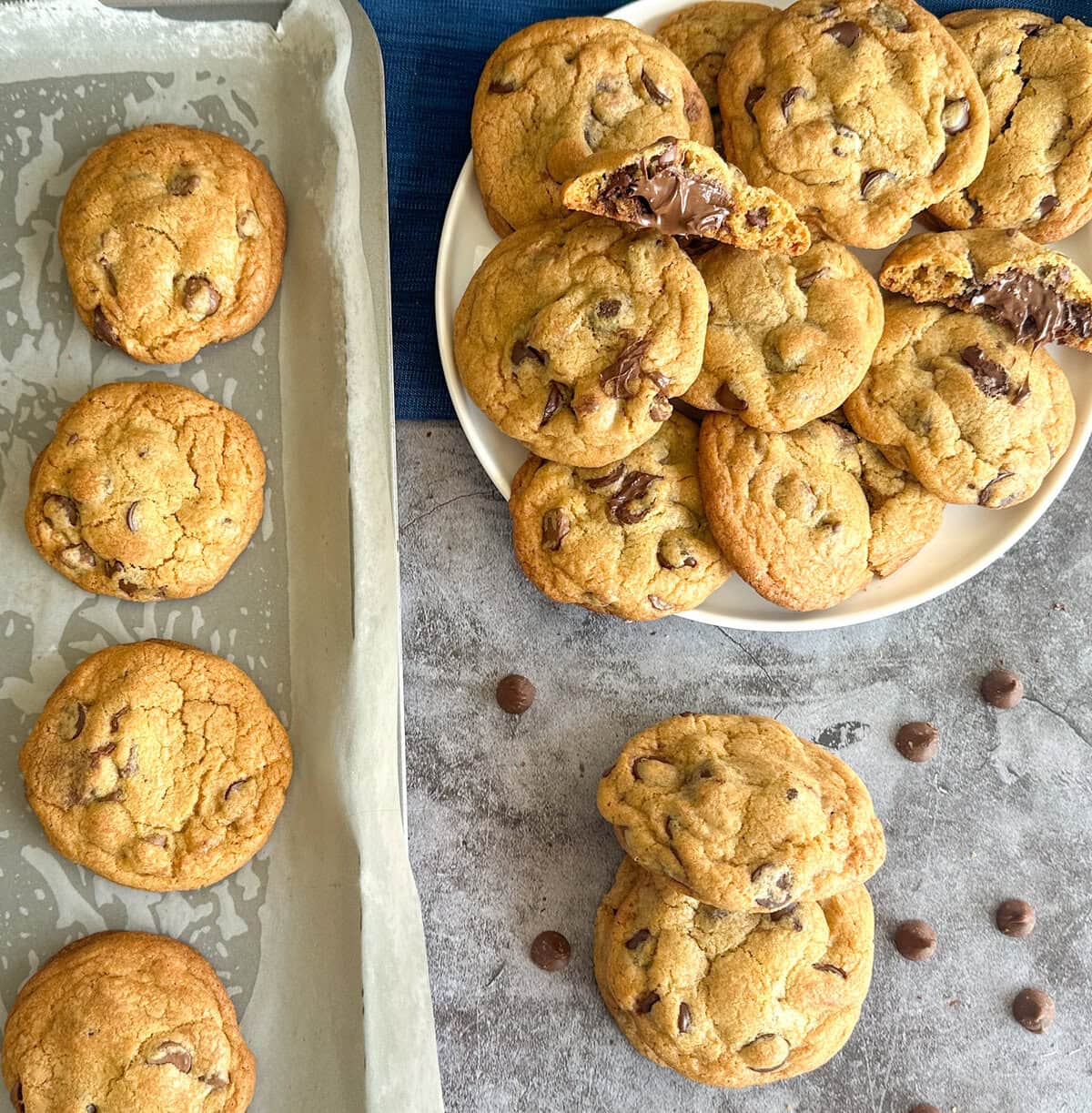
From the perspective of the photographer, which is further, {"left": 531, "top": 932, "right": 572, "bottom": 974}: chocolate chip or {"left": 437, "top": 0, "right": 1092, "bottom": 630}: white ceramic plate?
{"left": 531, "top": 932, "right": 572, "bottom": 974}: chocolate chip

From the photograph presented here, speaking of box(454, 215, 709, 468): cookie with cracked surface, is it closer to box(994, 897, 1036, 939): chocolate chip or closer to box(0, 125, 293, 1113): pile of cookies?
box(0, 125, 293, 1113): pile of cookies

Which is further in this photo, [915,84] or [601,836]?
[601,836]

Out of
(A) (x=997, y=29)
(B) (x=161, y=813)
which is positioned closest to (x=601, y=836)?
(B) (x=161, y=813)

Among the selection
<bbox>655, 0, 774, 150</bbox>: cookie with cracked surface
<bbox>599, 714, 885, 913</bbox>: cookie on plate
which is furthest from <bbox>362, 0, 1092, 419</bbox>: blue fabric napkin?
<bbox>599, 714, 885, 913</bbox>: cookie on plate

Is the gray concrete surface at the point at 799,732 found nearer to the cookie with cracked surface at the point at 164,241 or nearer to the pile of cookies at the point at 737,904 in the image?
the pile of cookies at the point at 737,904

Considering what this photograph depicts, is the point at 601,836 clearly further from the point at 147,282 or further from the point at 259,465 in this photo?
the point at 147,282

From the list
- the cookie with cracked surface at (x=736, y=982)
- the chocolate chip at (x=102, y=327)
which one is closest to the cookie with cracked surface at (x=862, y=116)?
the chocolate chip at (x=102, y=327)
